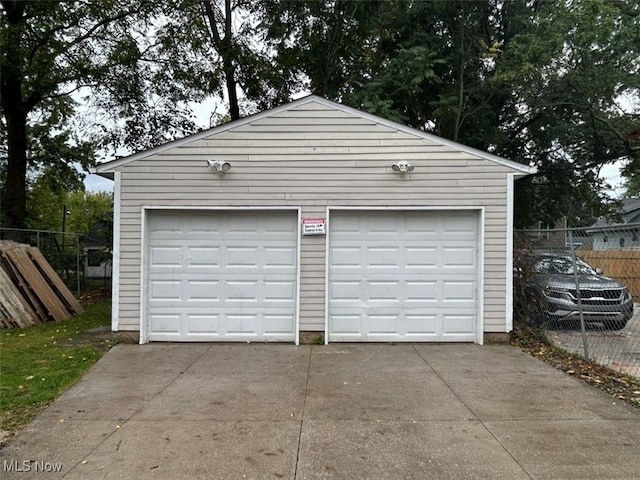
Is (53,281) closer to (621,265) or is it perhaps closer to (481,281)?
(481,281)

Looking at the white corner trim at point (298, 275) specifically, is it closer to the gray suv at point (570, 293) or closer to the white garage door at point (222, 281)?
the white garage door at point (222, 281)

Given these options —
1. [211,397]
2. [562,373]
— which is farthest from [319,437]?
[562,373]

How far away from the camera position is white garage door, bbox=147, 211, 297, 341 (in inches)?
268

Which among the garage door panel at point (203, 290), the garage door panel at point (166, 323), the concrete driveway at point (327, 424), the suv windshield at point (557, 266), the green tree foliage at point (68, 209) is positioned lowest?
the concrete driveway at point (327, 424)

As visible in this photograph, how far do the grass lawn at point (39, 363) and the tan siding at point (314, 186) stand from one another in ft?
2.96

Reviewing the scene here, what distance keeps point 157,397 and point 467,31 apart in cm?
1161

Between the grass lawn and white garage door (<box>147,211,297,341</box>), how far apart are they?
1.12m

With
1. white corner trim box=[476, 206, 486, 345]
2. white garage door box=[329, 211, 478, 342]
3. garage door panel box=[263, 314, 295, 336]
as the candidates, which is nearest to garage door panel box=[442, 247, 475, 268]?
white garage door box=[329, 211, 478, 342]

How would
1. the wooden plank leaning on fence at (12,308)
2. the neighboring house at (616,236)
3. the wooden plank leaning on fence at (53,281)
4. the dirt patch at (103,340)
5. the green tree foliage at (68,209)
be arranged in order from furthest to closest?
the green tree foliage at (68,209), the wooden plank leaning on fence at (53,281), the wooden plank leaning on fence at (12,308), the dirt patch at (103,340), the neighboring house at (616,236)

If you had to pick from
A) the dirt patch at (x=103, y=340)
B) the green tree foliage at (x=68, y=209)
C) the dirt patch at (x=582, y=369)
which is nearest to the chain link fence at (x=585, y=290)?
the dirt patch at (x=582, y=369)

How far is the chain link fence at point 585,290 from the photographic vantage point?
5.14 m

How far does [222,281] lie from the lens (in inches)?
268

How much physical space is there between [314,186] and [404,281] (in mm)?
2059

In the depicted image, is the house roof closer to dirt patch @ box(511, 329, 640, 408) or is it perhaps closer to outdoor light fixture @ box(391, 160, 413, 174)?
outdoor light fixture @ box(391, 160, 413, 174)
